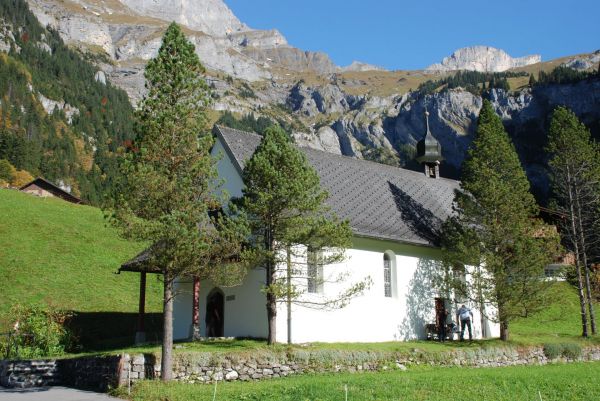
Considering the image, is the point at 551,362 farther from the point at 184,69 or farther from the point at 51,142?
the point at 51,142

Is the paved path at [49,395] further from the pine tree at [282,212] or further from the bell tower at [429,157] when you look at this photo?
the bell tower at [429,157]

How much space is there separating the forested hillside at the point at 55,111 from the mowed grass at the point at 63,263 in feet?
217

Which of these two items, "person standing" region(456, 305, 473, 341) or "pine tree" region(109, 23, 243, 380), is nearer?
"pine tree" region(109, 23, 243, 380)

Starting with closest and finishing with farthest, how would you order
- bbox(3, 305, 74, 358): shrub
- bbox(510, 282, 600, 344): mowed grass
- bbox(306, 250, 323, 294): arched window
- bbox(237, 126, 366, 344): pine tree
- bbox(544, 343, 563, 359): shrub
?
1. bbox(237, 126, 366, 344): pine tree
2. bbox(3, 305, 74, 358): shrub
3. bbox(306, 250, 323, 294): arched window
4. bbox(544, 343, 563, 359): shrub
5. bbox(510, 282, 600, 344): mowed grass

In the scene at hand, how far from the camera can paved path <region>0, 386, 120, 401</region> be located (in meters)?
14.3

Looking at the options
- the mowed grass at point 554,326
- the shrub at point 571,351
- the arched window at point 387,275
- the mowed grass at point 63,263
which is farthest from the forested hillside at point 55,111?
the shrub at point 571,351

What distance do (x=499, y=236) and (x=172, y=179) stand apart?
15.4 metres

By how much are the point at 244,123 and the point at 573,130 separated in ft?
531

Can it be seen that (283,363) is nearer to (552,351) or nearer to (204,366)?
(204,366)

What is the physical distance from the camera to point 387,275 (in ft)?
86.1

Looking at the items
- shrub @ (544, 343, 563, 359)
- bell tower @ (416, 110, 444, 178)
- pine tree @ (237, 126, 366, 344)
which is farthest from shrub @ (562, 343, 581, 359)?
bell tower @ (416, 110, 444, 178)

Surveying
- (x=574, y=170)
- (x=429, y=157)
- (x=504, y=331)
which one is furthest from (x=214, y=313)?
(x=574, y=170)

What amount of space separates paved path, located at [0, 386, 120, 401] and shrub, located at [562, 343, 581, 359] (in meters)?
18.9

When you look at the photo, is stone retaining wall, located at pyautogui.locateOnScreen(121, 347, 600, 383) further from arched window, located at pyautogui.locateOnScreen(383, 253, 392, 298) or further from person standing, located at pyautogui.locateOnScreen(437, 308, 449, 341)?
arched window, located at pyautogui.locateOnScreen(383, 253, 392, 298)
